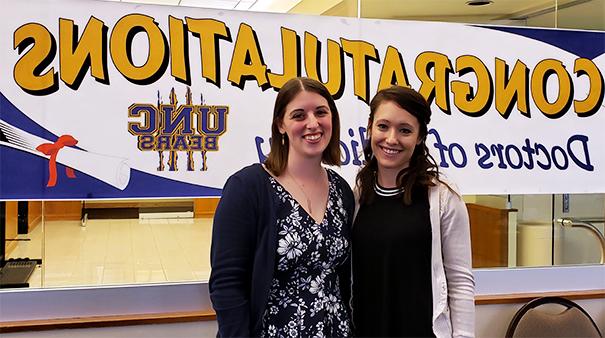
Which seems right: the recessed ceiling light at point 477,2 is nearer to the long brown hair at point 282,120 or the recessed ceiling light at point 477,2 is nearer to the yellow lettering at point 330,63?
the yellow lettering at point 330,63

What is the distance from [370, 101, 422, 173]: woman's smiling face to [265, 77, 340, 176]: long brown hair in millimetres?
134

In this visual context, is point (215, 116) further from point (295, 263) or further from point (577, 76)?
point (577, 76)

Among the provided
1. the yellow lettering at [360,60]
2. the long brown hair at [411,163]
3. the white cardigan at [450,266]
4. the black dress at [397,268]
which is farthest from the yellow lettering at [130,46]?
the white cardigan at [450,266]

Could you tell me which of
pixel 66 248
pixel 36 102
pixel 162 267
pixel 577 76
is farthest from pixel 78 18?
pixel 577 76

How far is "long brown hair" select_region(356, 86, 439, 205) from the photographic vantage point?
6.23 feet

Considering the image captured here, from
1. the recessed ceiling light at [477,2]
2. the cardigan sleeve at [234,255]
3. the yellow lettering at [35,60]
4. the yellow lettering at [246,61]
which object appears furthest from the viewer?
the recessed ceiling light at [477,2]

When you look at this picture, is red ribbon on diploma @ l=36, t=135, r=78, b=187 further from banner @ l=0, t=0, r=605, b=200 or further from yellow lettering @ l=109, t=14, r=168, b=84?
yellow lettering @ l=109, t=14, r=168, b=84

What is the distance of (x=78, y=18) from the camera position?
2.51 metres

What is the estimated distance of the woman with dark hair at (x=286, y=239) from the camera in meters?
1.78

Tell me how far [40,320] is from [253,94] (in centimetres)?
128

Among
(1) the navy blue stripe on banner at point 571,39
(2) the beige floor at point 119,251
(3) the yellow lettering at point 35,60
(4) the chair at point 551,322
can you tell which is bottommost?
(4) the chair at point 551,322

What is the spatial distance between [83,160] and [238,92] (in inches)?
27.8

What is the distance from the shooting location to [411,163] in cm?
198

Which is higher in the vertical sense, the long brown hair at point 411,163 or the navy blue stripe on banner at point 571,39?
the navy blue stripe on banner at point 571,39
